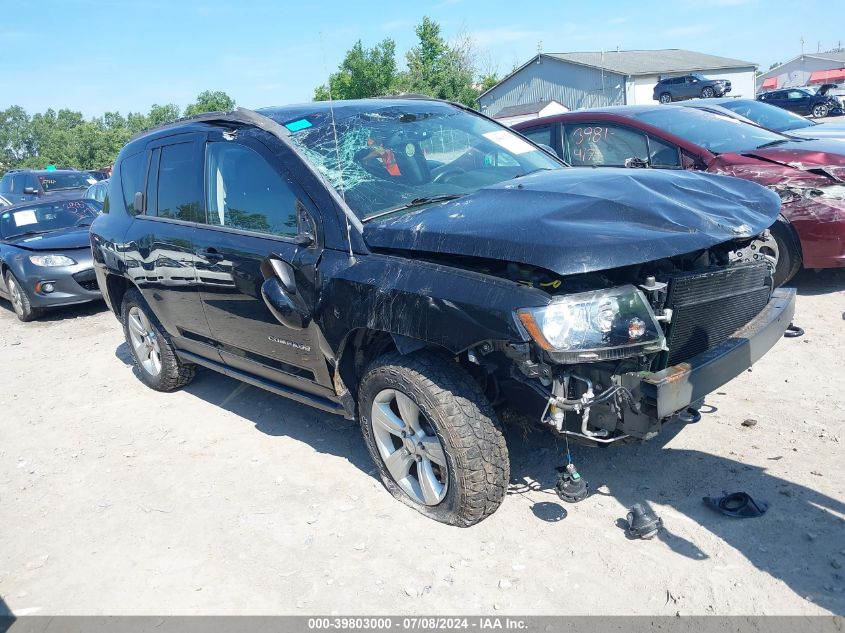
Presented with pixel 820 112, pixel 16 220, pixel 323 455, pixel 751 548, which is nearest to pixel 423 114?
pixel 323 455

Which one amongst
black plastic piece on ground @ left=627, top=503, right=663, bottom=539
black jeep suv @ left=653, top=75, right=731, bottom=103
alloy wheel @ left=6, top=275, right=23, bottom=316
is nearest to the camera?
black plastic piece on ground @ left=627, top=503, right=663, bottom=539

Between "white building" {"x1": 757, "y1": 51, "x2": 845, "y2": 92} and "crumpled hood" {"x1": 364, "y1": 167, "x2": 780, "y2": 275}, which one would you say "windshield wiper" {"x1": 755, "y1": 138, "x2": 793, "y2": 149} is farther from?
"white building" {"x1": 757, "y1": 51, "x2": 845, "y2": 92}

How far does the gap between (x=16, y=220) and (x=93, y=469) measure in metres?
7.08

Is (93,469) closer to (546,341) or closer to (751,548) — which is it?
(546,341)

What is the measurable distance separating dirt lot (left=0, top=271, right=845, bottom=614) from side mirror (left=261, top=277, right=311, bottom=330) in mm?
958

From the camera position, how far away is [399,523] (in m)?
3.39

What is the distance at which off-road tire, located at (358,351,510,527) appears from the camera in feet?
9.90

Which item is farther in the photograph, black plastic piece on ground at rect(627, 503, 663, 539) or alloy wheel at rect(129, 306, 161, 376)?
alloy wheel at rect(129, 306, 161, 376)

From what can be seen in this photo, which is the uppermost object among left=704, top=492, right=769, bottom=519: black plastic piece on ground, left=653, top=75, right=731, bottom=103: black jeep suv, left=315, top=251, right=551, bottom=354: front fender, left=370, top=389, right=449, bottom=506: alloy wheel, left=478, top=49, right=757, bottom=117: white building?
left=478, top=49, right=757, bottom=117: white building

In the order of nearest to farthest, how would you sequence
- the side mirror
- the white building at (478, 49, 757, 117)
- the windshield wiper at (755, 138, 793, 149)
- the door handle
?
the side mirror
the door handle
the windshield wiper at (755, 138, 793, 149)
the white building at (478, 49, 757, 117)

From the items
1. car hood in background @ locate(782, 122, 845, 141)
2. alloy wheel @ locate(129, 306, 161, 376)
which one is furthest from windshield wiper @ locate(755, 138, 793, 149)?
alloy wheel @ locate(129, 306, 161, 376)

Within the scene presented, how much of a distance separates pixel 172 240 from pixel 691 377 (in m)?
3.35
